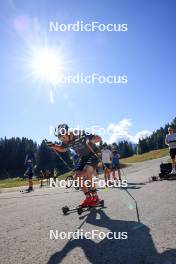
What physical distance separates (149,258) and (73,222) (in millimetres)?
2993

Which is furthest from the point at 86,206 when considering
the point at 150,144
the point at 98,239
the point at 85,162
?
the point at 150,144

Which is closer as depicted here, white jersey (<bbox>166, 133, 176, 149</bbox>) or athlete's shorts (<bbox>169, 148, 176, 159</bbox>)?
athlete's shorts (<bbox>169, 148, 176, 159</bbox>)

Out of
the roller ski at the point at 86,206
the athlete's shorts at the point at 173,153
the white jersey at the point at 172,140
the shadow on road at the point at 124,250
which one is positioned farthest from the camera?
the white jersey at the point at 172,140

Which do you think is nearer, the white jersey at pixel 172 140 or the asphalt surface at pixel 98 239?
the asphalt surface at pixel 98 239

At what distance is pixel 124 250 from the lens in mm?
4363

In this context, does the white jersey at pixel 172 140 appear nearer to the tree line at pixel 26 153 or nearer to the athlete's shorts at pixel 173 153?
the athlete's shorts at pixel 173 153

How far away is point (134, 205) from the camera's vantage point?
8.09m

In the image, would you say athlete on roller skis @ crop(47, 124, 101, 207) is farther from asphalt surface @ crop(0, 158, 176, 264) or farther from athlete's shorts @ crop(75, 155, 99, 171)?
asphalt surface @ crop(0, 158, 176, 264)

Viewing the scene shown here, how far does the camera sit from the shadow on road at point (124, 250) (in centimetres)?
391

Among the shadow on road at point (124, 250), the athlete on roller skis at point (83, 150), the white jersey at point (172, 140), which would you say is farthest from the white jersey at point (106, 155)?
the shadow on road at point (124, 250)

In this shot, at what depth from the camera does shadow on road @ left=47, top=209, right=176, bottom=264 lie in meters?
3.91

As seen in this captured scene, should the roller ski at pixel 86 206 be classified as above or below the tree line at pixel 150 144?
below

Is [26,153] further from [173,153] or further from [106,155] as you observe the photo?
[173,153]

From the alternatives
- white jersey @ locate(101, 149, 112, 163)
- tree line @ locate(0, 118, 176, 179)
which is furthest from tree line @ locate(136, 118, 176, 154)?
white jersey @ locate(101, 149, 112, 163)
